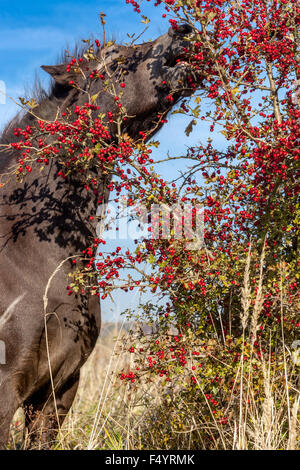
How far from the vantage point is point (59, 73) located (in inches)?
133

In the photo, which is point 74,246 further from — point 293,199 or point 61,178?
point 293,199

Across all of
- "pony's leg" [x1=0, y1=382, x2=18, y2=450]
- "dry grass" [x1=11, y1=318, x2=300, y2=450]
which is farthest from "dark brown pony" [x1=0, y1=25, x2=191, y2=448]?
"dry grass" [x1=11, y1=318, x2=300, y2=450]

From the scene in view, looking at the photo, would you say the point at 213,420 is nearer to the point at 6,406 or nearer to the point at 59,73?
the point at 6,406

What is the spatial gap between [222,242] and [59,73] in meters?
1.71

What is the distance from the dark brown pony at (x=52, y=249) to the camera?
2.88 metres

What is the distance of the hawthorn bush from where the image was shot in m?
2.74

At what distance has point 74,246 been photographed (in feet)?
10.3

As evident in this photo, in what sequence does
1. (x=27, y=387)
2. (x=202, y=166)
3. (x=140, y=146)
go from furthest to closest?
(x=202, y=166)
(x=27, y=387)
(x=140, y=146)

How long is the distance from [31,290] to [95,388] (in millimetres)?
4277

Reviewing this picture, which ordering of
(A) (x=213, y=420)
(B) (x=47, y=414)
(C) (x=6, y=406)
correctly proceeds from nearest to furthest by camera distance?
(C) (x=6, y=406), (A) (x=213, y=420), (B) (x=47, y=414)

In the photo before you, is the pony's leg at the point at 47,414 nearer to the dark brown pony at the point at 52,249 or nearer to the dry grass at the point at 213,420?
the dark brown pony at the point at 52,249

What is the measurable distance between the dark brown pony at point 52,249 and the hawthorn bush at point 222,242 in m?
0.14

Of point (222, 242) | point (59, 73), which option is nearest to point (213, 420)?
point (222, 242)

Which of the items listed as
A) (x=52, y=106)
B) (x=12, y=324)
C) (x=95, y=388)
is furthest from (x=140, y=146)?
(x=95, y=388)
